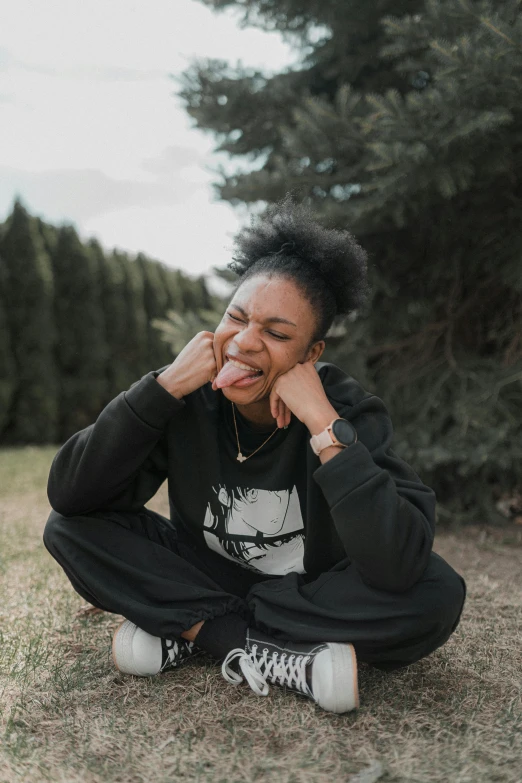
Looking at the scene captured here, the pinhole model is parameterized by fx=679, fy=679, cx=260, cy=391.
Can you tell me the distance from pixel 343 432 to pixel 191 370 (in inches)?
19.6

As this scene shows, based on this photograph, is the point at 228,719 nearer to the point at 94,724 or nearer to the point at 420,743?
the point at 94,724

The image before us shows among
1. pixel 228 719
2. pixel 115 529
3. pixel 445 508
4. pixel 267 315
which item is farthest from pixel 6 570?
pixel 445 508

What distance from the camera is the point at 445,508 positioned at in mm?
4266

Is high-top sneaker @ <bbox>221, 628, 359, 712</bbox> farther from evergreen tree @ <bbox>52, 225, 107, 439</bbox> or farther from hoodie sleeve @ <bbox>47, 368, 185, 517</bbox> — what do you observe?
evergreen tree @ <bbox>52, 225, 107, 439</bbox>

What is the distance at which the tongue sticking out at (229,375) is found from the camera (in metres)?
1.95

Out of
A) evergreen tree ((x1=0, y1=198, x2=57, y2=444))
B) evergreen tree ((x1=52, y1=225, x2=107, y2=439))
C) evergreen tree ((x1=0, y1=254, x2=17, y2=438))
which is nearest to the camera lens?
evergreen tree ((x1=0, y1=254, x2=17, y2=438))

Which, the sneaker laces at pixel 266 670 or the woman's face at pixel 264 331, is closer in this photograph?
the sneaker laces at pixel 266 670

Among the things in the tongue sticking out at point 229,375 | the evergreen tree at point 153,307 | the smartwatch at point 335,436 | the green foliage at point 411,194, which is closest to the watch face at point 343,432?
the smartwatch at point 335,436

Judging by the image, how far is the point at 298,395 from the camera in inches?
74.7

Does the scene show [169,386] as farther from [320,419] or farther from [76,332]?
[76,332]

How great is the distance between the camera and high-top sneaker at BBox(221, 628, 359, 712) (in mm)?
1704

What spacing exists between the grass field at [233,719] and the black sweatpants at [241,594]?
17cm

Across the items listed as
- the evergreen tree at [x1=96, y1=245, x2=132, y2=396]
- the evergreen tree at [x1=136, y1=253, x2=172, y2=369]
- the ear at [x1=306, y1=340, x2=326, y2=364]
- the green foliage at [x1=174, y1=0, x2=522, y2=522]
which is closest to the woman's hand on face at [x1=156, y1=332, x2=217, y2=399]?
the ear at [x1=306, y1=340, x2=326, y2=364]

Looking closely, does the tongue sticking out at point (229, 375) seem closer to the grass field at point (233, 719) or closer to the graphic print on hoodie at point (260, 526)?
the graphic print on hoodie at point (260, 526)
